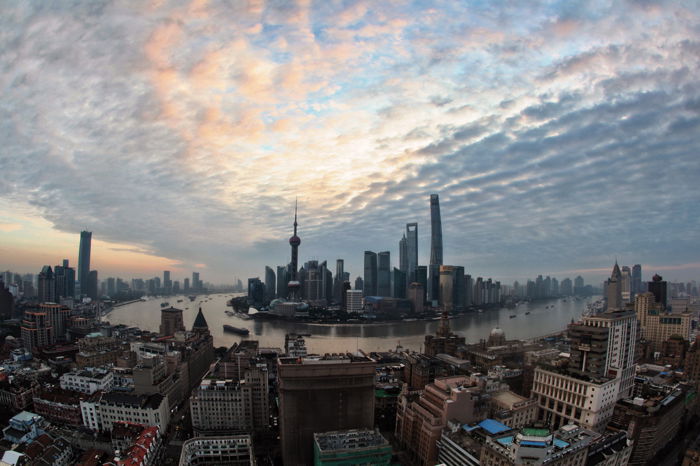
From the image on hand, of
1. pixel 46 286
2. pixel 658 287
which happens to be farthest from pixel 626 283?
pixel 46 286

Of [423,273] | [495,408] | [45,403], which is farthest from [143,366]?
[423,273]

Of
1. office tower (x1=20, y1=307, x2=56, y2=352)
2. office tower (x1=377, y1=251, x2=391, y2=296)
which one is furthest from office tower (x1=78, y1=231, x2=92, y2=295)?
office tower (x1=377, y1=251, x2=391, y2=296)

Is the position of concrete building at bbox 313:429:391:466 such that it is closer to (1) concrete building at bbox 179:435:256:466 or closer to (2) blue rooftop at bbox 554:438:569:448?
(1) concrete building at bbox 179:435:256:466

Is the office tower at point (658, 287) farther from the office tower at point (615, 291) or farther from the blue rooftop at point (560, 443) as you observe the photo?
the blue rooftop at point (560, 443)

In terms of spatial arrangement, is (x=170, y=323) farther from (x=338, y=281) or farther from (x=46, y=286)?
(x=338, y=281)

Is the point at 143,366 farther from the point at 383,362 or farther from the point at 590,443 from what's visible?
the point at 590,443

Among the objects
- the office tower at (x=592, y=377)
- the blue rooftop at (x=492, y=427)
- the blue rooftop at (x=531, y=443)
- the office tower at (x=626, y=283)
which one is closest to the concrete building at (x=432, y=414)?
the blue rooftop at (x=492, y=427)
